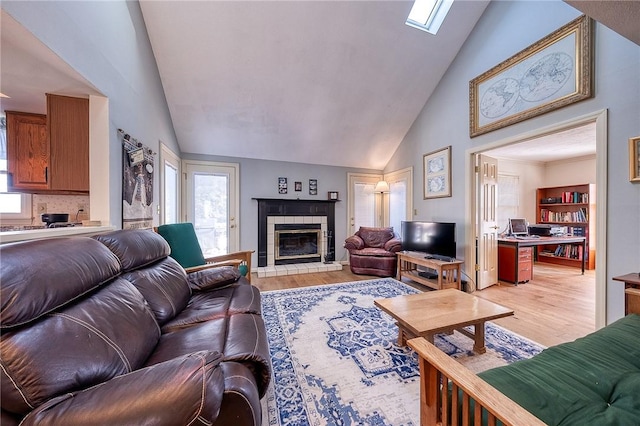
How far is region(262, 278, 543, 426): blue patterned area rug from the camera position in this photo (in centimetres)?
133

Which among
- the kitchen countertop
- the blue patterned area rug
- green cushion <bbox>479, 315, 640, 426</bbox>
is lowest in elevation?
the blue patterned area rug

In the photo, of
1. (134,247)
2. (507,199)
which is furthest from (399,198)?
(134,247)

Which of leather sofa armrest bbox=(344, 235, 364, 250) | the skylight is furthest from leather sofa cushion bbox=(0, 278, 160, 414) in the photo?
the skylight

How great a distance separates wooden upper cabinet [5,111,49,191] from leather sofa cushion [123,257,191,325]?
119 centimetres

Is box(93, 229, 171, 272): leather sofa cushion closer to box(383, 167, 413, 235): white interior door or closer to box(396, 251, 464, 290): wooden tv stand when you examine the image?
box(396, 251, 464, 290): wooden tv stand

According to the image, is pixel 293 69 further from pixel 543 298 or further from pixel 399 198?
pixel 543 298

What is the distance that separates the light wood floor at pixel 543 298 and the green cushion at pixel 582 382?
39.6 inches

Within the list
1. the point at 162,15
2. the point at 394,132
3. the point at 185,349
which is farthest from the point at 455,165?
the point at 162,15

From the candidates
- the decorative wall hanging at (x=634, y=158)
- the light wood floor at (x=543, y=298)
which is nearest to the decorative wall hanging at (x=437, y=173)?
the light wood floor at (x=543, y=298)

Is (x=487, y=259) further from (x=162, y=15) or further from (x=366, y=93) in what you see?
(x=162, y=15)

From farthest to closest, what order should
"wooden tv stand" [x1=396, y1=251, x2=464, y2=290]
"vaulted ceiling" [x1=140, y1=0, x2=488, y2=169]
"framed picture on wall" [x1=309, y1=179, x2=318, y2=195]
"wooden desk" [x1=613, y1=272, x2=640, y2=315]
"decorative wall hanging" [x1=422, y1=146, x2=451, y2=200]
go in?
"framed picture on wall" [x1=309, y1=179, x2=318, y2=195] → "decorative wall hanging" [x1=422, y1=146, x2=451, y2=200] → "wooden tv stand" [x1=396, y1=251, x2=464, y2=290] → "vaulted ceiling" [x1=140, y1=0, x2=488, y2=169] → "wooden desk" [x1=613, y1=272, x2=640, y2=315]

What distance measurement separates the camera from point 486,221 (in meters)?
3.43

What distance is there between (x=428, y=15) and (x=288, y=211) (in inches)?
148

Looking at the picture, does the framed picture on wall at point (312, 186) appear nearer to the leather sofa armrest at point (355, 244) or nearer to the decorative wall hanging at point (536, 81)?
the leather sofa armrest at point (355, 244)
